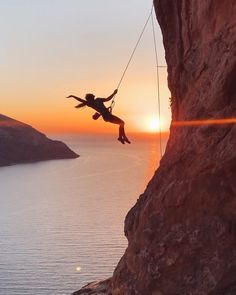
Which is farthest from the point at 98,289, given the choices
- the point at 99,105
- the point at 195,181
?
the point at 99,105

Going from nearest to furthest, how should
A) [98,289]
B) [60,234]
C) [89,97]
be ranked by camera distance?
[89,97]
[98,289]
[60,234]

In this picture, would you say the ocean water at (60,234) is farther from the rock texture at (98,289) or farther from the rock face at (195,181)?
the rock face at (195,181)

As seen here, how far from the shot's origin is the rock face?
22.3m

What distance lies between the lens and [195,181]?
24.4 m

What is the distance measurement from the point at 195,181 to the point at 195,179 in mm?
99

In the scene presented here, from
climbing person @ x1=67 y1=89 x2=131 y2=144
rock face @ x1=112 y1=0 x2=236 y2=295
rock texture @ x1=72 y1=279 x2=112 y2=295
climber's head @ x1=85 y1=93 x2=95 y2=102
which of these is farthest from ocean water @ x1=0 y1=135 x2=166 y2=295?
climber's head @ x1=85 y1=93 x2=95 y2=102

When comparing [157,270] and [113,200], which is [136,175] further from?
[157,270]

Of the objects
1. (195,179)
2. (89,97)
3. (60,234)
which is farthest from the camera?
(60,234)

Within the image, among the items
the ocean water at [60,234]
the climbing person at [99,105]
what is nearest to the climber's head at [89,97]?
the climbing person at [99,105]

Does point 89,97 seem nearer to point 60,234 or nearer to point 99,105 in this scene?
point 99,105

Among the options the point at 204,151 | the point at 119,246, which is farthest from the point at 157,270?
the point at 119,246

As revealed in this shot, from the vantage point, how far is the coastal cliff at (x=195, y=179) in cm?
2231

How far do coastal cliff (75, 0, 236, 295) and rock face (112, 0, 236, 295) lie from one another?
4 cm

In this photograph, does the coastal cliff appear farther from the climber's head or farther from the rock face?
the climber's head
